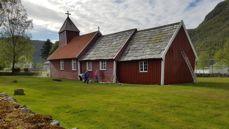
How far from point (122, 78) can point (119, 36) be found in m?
6.76

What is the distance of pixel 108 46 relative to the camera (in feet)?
108

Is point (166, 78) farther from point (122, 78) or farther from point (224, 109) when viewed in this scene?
point (224, 109)

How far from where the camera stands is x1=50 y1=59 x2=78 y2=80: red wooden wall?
38.4 metres

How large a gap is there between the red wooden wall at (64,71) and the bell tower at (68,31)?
14.9 ft

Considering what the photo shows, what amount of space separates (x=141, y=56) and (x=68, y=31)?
77.9 ft

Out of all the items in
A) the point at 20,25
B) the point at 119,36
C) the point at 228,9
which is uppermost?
the point at 228,9

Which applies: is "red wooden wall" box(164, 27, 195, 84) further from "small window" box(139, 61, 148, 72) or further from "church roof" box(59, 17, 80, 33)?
"church roof" box(59, 17, 80, 33)

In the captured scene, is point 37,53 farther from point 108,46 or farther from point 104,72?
point 104,72

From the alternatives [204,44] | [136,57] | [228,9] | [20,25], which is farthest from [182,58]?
[228,9]

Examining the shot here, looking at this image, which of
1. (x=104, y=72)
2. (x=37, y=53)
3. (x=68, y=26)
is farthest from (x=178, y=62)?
(x=37, y=53)

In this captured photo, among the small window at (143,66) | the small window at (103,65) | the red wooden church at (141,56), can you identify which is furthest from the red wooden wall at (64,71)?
the small window at (143,66)

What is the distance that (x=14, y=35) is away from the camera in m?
51.0

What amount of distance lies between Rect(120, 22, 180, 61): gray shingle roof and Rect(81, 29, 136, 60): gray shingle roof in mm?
1142

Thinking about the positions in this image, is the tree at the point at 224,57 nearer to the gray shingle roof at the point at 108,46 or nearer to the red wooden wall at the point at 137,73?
the gray shingle roof at the point at 108,46
